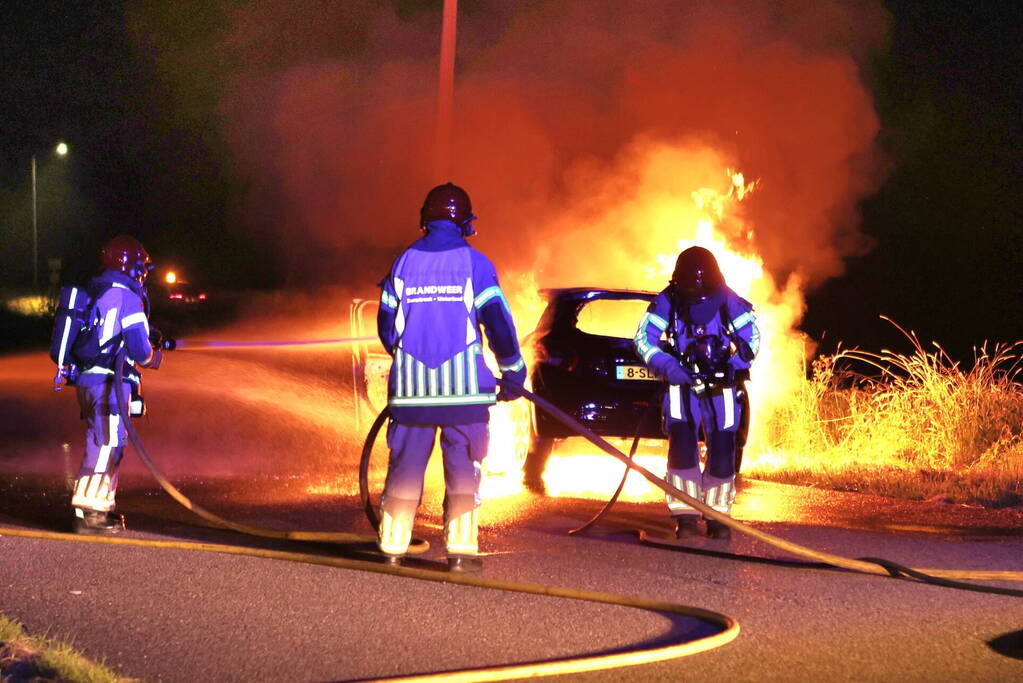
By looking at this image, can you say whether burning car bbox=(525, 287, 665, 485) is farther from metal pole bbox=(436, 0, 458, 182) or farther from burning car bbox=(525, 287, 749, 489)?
metal pole bbox=(436, 0, 458, 182)

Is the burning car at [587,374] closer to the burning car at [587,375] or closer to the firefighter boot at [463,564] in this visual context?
the burning car at [587,375]

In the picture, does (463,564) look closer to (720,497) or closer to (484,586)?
(484,586)

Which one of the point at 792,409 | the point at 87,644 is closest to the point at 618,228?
the point at 792,409

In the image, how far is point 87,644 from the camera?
16.9ft

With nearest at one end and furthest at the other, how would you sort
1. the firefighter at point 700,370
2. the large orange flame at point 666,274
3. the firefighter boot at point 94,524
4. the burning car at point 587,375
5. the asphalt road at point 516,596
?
the asphalt road at point 516,596
the firefighter boot at point 94,524
the firefighter at point 700,370
the burning car at point 587,375
the large orange flame at point 666,274

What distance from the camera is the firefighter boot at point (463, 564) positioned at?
21.7 feet

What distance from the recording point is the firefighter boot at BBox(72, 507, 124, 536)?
301 inches

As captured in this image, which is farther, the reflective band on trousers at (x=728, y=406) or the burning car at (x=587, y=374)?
the burning car at (x=587, y=374)

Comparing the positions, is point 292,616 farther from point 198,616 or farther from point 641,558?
point 641,558

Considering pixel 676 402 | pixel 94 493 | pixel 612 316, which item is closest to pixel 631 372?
pixel 612 316

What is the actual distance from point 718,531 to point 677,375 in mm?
924

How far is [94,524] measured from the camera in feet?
25.3

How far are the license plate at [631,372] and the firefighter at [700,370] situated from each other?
247 centimetres

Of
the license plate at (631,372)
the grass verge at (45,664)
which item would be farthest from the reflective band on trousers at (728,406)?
the grass verge at (45,664)
